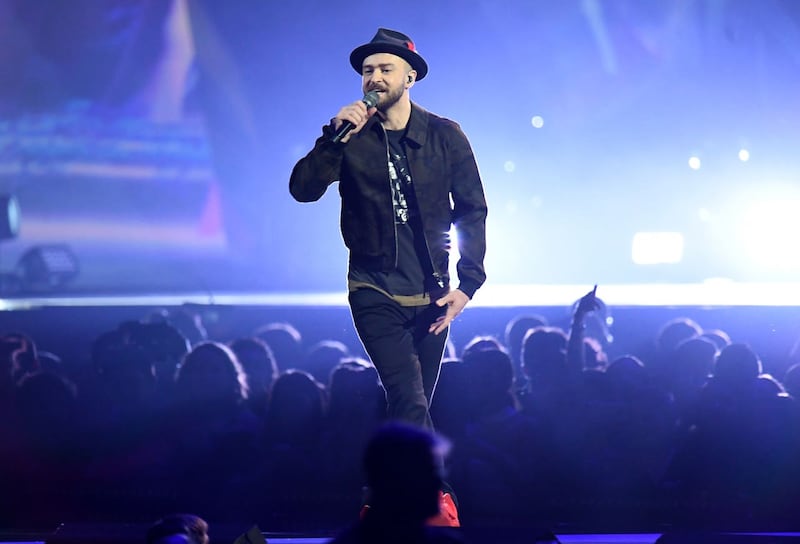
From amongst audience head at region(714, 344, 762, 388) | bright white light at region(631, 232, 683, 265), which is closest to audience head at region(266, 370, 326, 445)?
audience head at region(714, 344, 762, 388)

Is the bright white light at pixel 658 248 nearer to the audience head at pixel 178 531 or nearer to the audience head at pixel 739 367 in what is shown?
the audience head at pixel 739 367

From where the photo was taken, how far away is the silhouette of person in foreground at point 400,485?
1.43 metres

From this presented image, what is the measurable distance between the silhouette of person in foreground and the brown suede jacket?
1.65 m

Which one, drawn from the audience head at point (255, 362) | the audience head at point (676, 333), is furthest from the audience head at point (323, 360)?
the audience head at point (676, 333)

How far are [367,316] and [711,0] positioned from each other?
7450mm

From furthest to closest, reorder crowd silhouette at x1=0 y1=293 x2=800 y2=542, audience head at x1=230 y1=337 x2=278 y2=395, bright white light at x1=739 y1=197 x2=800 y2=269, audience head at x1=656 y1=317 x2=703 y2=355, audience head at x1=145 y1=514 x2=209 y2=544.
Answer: bright white light at x1=739 y1=197 x2=800 y2=269 → audience head at x1=656 y1=317 x2=703 y2=355 → audience head at x1=230 y1=337 x2=278 y2=395 → crowd silhouette at x1=0 y1=293 x2=800 y2=542 → audience head at x1=145 y1=514 x2=209 y2=544

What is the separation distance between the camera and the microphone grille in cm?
282

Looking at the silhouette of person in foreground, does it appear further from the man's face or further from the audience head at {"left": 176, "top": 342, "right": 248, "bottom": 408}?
the audience head at {"left": 176, "top": 342, "right": 248, "bottom": 408}

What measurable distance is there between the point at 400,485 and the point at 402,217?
1777 millimetres

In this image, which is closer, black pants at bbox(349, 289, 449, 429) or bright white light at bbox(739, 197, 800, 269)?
black pants at bbox(349, 289, 449, 429)

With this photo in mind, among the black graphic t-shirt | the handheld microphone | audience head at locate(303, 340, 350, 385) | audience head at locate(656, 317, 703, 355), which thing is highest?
the handheld microphone

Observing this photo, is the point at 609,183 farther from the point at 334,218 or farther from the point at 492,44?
the point at 334,218

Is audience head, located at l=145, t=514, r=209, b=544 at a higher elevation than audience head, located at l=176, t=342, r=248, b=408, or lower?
lower

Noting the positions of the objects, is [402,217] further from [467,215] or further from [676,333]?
[676,333]
